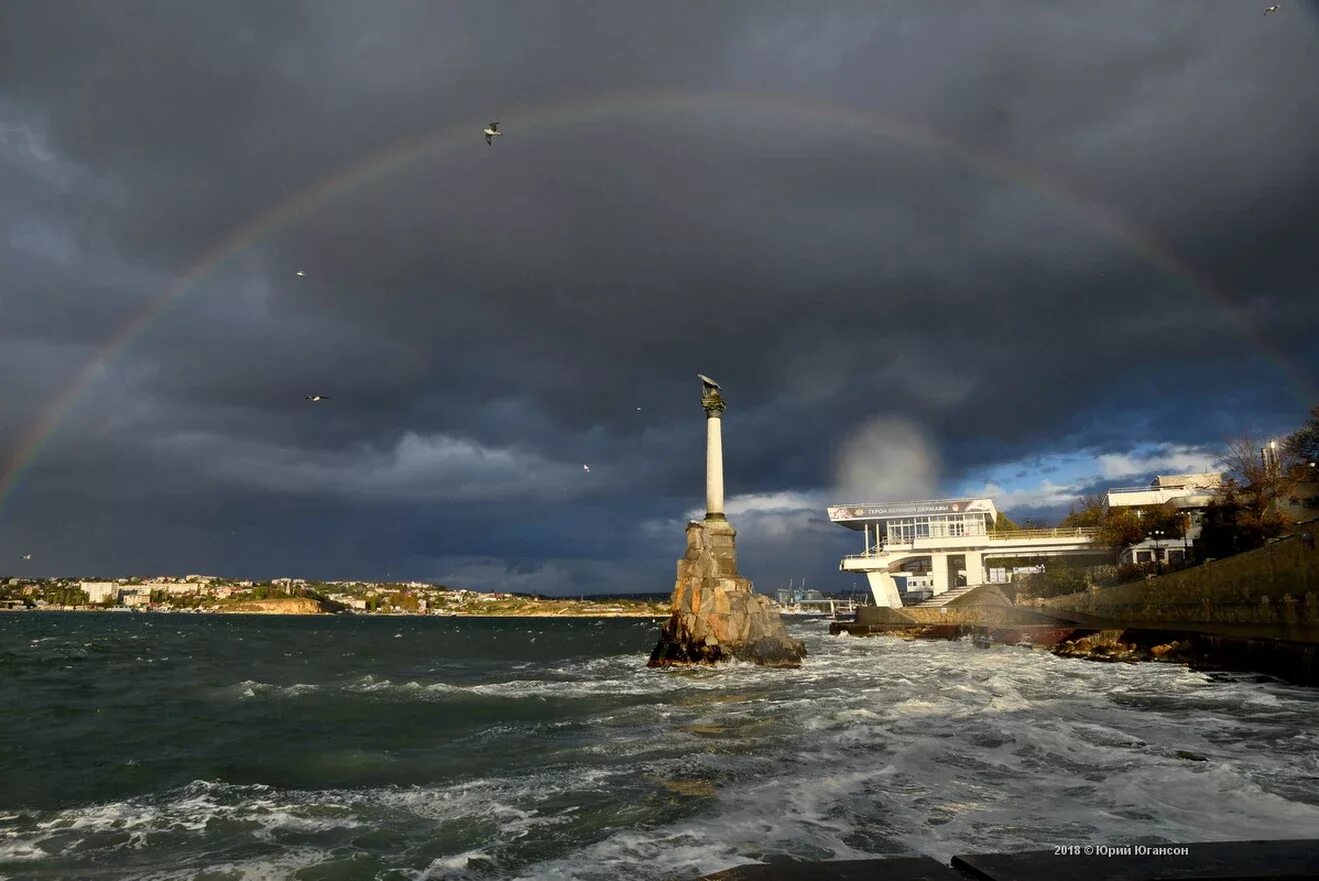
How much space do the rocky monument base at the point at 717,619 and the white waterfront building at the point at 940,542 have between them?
40.1 m

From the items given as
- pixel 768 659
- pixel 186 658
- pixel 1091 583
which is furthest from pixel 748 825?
pixel 1091 583

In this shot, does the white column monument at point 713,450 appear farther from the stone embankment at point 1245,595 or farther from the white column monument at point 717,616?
the stone embankment at point 1245,595

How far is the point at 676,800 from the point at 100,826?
312 inches

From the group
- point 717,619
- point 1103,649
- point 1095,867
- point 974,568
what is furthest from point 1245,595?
point 974,568

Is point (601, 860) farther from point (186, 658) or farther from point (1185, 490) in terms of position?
point (1185, 490)

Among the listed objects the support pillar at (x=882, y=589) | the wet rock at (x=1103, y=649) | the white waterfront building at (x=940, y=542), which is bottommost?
the wet rock at (x=1103, y=649)

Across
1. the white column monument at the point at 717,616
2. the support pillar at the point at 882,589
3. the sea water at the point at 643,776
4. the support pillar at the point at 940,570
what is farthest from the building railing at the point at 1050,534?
the sea water at the point at 643,776

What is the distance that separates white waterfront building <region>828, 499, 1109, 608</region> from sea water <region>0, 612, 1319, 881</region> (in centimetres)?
5214

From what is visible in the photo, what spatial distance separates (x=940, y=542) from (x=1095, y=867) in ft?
262

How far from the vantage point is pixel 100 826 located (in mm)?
11422

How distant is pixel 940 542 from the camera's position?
79.1m

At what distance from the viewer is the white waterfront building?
78188 mm

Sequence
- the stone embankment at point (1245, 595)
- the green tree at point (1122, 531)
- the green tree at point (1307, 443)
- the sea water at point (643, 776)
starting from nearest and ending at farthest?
the sea water at point (643, 776)
the stone embankment at point (1245, 595)
the green tree at point (1307, 443)
the green tree at point (1122, 531)

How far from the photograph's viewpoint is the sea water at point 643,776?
898 centimetres
